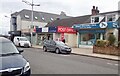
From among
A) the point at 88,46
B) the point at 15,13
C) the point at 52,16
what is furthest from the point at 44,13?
the point at 88,46

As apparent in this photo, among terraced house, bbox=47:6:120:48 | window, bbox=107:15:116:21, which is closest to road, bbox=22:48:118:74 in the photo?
terraced house, bbox=47:6:120:48

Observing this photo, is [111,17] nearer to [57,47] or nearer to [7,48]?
[57,47]

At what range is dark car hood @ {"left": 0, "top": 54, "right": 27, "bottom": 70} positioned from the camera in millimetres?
6879

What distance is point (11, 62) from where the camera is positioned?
7.10m

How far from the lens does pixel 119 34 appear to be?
99.6 ft

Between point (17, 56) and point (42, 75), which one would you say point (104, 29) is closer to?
point (42, 75)

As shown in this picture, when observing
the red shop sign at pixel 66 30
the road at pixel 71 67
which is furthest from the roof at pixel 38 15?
the road at pixel 71 67

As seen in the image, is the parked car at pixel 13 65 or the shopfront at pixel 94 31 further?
the shopfront at pixel 94 31

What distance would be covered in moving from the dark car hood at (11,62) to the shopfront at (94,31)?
2383 cm

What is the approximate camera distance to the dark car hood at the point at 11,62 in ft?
22.6

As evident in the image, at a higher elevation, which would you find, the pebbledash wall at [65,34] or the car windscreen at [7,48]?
the pebbledash wall at [65,34]

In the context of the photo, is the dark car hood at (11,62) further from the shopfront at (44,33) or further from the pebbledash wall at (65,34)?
the shopfront at (44,33)

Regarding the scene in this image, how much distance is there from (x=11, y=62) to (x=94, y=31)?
27.6m

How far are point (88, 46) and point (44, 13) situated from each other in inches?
1715
